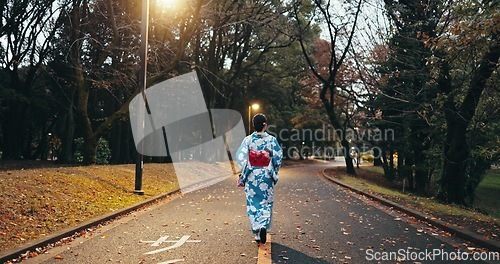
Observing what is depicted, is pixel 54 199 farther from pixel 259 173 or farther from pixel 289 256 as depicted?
pixel 289 256

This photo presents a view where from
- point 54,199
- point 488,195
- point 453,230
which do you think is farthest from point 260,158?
point 488,195

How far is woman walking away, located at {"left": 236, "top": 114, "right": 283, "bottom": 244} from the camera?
264 inches

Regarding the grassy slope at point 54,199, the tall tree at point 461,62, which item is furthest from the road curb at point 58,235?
the tall tree at point 461,62

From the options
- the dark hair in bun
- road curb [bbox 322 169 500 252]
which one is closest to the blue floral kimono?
the dark hair in bun

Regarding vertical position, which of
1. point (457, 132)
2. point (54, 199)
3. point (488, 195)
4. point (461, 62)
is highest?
point (461, 62)

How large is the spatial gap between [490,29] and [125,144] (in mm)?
29342

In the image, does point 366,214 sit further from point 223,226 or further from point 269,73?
point 269,73

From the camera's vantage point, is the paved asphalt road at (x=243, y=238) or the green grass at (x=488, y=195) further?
the green grass at (x=488, y=195)

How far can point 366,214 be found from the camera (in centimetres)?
1035

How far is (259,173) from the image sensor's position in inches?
270

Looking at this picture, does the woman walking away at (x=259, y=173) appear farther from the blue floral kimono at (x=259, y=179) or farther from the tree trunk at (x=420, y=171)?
the tree trunk at (x=420, y=171)

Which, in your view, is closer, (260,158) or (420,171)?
(260,158)

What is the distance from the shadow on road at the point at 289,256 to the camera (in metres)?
5.65

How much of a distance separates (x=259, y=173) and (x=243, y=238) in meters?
1.19
